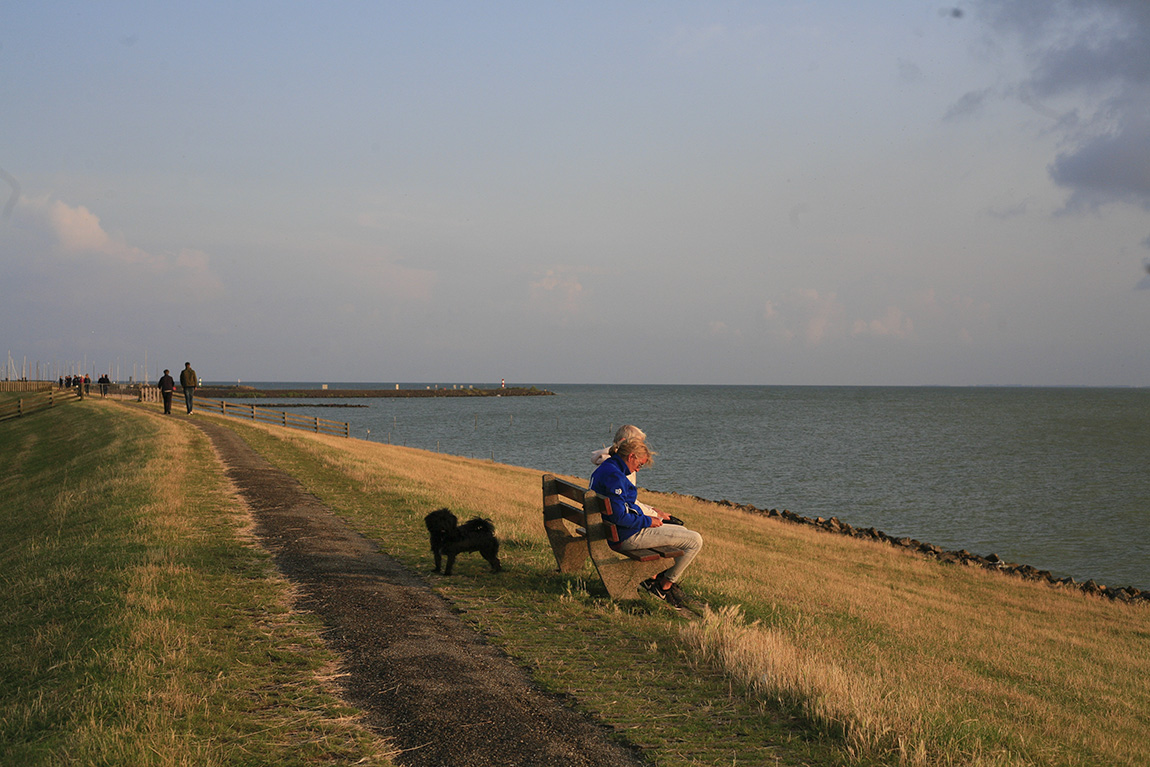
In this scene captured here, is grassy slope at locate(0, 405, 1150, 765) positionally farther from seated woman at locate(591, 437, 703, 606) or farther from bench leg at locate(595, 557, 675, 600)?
seated woman at locate(591, 437, 703, 606)

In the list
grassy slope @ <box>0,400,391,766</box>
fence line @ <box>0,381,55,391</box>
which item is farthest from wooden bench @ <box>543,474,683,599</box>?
fence line @ <box>0,381,55,391</box>

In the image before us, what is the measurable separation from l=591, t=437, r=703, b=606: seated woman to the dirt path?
1.95 meters

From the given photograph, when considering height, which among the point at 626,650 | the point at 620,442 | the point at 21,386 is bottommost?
the point at 626,650

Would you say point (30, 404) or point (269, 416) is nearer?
point (269, 416)

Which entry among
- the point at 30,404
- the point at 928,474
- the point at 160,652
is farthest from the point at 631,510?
the point at 30,404

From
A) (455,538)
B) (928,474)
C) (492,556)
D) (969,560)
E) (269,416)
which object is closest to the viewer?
(455,538)

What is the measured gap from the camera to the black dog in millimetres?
8781

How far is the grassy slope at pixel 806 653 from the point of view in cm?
503

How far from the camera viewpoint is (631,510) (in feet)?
25.5

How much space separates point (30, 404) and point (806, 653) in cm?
5870

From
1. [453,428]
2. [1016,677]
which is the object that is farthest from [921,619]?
[453,428]

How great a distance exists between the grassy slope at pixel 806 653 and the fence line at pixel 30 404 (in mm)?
42229

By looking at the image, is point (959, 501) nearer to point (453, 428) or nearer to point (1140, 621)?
point (1140, 621)

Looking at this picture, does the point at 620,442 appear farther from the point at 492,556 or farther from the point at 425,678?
the point at 425,678
